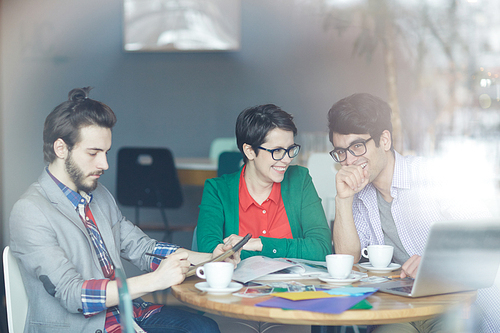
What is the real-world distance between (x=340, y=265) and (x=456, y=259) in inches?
9.6

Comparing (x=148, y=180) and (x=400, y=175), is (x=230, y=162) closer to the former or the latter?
(x=148, y=180)

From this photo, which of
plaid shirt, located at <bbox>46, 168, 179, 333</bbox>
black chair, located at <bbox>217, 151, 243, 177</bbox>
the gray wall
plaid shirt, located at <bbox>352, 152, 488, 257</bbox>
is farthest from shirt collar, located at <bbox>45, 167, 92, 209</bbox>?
the gray wall

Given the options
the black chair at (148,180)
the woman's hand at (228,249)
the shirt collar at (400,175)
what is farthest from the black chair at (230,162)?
the woman's hand at (228,249)

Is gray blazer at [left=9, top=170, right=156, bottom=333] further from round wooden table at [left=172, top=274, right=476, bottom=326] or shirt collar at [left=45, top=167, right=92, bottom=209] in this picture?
round wooden table at [left=172, top=274, right=476, bottom=326]

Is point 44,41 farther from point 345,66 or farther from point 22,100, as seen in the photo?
point 345,66

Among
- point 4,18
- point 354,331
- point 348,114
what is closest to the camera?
point 348,114

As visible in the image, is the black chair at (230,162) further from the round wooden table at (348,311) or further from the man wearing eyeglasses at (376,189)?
the round wooden table at (348,311)

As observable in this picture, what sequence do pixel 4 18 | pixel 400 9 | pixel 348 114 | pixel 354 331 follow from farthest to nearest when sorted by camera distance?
pixel 400 9 < pixel 4 18 < pixel 354 331 < pixel 348 114

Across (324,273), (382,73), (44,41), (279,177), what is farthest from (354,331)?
(44,41)

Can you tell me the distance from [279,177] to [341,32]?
2547mm

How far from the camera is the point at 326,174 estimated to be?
2.43 m

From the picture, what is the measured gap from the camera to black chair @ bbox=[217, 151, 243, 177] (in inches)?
104

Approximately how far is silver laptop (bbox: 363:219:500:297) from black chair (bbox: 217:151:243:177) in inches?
64.2

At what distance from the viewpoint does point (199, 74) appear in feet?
13.0
